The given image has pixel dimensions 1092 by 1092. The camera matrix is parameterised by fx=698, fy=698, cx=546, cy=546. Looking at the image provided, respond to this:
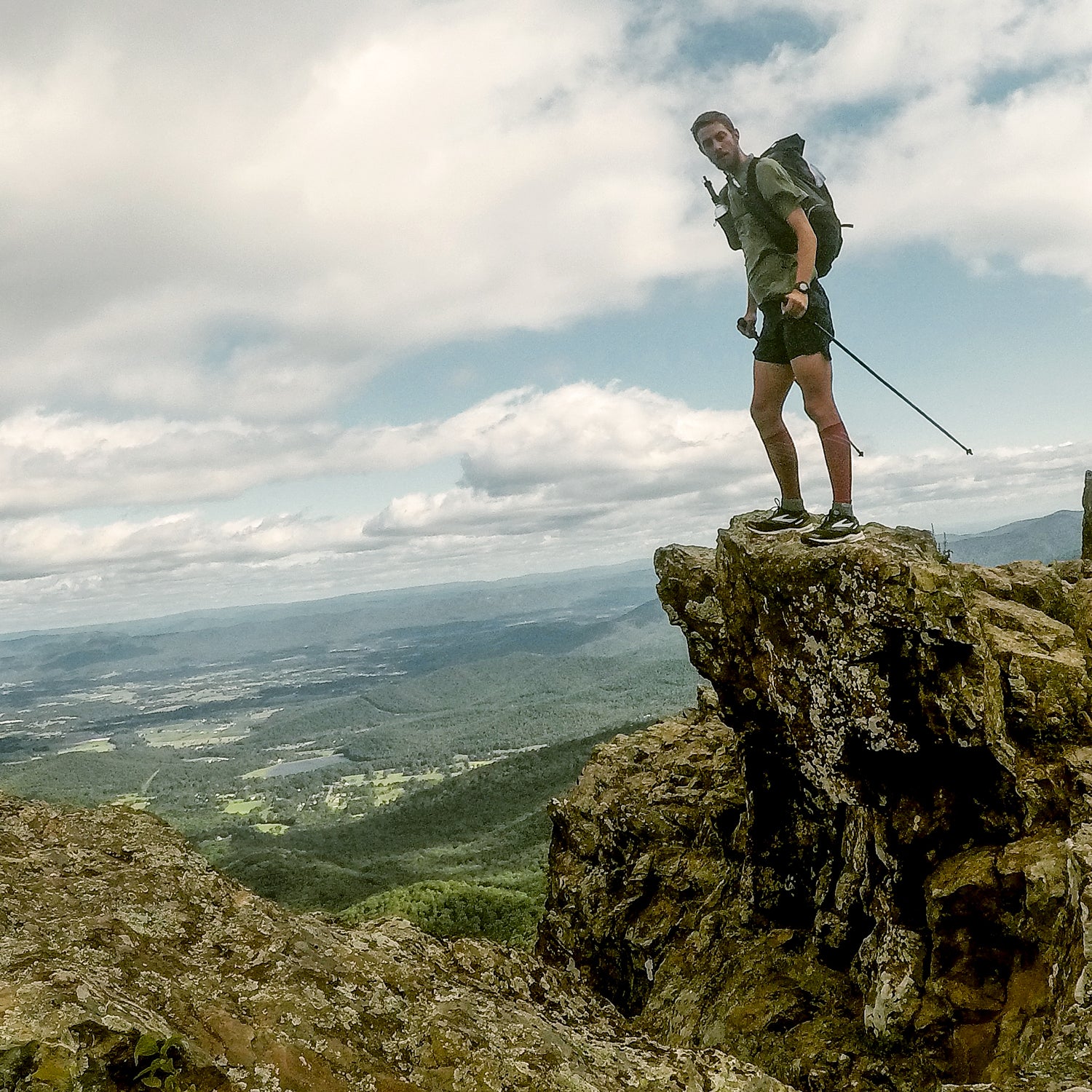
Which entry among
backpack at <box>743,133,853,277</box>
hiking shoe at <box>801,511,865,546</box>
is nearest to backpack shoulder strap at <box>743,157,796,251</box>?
backpack at <box>743,133,853,277</box>

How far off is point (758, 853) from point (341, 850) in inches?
7495

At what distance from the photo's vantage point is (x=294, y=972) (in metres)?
8.15

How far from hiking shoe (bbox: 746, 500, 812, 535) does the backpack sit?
4734 mm

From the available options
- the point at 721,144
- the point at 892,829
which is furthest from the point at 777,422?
the point at 892,829

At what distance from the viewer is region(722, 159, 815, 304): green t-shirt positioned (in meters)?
11.9

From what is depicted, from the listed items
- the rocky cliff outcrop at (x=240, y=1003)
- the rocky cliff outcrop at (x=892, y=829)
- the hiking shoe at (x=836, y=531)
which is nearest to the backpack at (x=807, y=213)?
the hiking shoe at (x=836, y=531)

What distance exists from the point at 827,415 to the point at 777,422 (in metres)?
1.67

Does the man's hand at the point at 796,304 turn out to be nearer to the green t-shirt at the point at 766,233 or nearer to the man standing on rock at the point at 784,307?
the man standing on rock at the point at 784,307

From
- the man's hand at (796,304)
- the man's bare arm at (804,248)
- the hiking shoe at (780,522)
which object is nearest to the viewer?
the man's hand at (796,304)

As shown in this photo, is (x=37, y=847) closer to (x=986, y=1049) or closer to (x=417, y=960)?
(x=417, y=960)

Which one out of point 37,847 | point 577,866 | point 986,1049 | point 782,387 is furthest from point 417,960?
point 577,866

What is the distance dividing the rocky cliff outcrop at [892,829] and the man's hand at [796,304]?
418 centimetres

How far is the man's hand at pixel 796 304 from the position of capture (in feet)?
37.8

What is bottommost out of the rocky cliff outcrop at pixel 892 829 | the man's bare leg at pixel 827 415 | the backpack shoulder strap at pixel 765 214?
the rocky cliff outcrop at pixel 892 829
